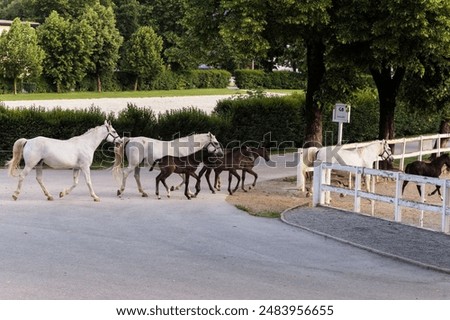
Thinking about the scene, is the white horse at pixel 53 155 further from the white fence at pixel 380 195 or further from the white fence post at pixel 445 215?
the white fence post at pixel 445 215

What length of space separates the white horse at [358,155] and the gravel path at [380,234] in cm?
314

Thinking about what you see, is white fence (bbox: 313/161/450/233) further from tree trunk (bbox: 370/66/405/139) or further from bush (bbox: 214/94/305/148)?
bush (bbox: 214/94/305/148)

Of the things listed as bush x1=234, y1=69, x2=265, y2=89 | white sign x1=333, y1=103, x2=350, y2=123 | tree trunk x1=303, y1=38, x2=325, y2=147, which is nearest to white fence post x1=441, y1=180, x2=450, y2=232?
white sign x1=333, y1=103, x2=350, y2=123

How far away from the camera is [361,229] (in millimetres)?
15797

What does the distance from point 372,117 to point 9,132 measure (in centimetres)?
1983

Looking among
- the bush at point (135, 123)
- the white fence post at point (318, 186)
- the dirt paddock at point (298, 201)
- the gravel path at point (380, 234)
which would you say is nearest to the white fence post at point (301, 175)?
the dirt paddock at point (298, 201)

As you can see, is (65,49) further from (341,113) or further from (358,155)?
(358,155)

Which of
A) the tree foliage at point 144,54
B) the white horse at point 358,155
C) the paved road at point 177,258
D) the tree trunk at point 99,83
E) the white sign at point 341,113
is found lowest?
the paved road at point 177,258

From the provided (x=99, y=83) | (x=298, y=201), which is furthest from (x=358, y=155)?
(x=99, y=83)

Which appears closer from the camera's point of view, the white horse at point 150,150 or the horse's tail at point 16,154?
the horse's tail at point 16,154

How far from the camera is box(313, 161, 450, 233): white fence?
15.3m

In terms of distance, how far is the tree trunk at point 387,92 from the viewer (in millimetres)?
27391

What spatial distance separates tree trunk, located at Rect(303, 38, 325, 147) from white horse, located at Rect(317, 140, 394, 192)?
10.7ft
